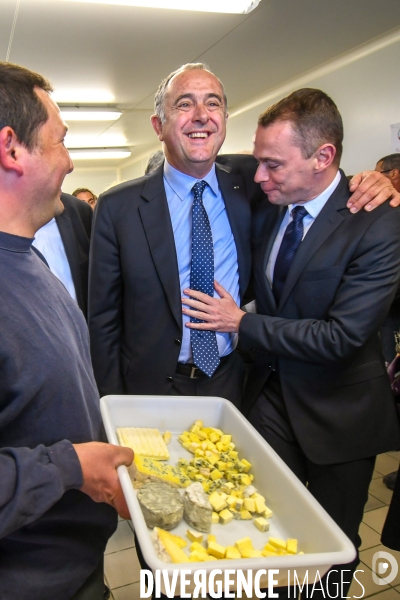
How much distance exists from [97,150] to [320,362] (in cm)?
934

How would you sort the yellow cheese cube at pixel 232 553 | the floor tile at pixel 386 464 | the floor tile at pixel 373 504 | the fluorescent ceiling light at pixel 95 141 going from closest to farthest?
the yellow cheese cube at pixel 232 553, the floor tile at pixel 373 504, the floor tile at pixel 386 464, the fluorescent ceiling light at pixel 95 141

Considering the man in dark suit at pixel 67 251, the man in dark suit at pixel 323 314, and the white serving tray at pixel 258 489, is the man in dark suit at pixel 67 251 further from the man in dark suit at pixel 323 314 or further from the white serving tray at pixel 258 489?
the white serving tray at pixel 258 489

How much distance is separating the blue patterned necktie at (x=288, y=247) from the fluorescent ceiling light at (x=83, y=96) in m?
4.70

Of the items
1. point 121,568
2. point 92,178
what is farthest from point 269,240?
point 92,178

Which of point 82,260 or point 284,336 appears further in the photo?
point 82,260

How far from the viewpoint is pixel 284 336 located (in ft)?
5.16

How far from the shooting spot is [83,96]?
5.88 m

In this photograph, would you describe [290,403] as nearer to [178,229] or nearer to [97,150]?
[178,229]

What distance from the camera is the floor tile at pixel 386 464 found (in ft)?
10.9

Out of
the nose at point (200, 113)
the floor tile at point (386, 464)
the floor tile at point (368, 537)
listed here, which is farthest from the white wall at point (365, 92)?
the floor tile at point (368, 537)

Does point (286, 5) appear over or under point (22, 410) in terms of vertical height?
over

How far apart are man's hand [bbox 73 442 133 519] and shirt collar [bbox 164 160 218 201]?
1.12 m

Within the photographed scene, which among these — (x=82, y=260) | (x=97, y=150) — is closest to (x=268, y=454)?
(x=82, y=260)

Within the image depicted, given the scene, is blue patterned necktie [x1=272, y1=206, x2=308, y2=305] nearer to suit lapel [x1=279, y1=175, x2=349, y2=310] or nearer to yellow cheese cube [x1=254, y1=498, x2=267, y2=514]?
suit lapel [x1=279, y1=175, x2=349, y2=310]
